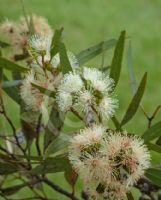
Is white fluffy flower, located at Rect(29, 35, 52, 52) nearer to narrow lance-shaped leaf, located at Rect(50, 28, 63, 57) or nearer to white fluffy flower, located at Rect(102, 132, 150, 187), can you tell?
narrow lance-shaped leaf, located at Rect(50, 28, 63, 57)

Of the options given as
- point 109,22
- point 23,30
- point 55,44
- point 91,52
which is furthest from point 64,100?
point 109,22

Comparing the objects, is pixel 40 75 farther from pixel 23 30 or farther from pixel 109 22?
pixel 109 22

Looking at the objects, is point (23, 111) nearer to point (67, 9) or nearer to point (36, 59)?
point (36, 59)

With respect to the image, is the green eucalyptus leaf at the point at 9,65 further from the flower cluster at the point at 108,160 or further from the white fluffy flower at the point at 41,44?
the flower cluster at the point at 108,160

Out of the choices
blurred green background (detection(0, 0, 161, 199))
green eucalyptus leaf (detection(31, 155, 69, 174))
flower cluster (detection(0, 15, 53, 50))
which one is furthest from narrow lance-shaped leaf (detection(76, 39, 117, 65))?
blurred green background (detection(0, 0, 161, 199))

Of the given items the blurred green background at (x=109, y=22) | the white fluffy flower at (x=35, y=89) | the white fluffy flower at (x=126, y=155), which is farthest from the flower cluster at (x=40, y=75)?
the blurred green background at (x=109, y=22)

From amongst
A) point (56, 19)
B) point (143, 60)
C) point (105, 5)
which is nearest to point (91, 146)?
point (143, 60)
